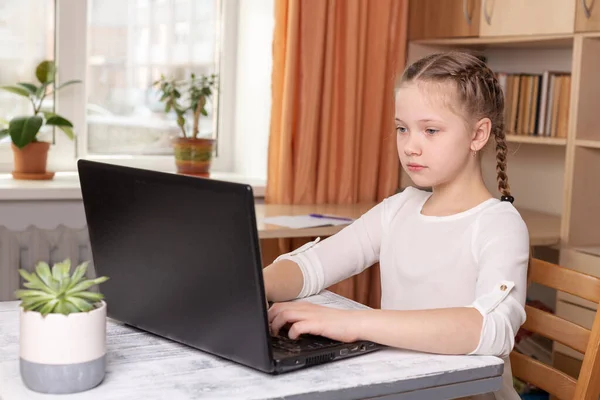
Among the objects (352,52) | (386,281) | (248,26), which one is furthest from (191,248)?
(248,26)

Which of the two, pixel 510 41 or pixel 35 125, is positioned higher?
pixel 510 41

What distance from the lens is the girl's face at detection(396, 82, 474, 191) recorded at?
141 cm

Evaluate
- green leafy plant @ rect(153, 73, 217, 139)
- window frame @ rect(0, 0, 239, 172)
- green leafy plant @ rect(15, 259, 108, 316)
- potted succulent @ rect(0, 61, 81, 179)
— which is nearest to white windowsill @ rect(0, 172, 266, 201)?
potted succulent @ rect(0, 61, 81, 179)

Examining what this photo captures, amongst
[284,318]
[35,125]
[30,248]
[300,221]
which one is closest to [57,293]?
[284,318]

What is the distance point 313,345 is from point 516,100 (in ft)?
6.53

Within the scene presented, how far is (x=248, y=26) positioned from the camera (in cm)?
328

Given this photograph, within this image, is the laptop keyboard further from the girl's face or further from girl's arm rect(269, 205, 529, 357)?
the girl's face

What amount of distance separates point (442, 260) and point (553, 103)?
1540mm

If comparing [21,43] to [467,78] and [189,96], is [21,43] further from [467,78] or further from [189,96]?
[467,78]

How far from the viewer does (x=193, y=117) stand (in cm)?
324

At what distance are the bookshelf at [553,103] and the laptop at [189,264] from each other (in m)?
1.45

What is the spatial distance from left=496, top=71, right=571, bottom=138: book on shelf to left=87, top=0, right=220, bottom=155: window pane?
3.77ft

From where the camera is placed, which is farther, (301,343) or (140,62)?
(140,62)

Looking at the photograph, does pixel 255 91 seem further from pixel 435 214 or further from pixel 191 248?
pixel 191 248
